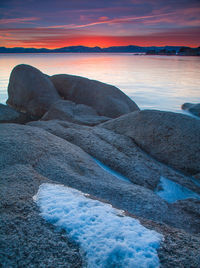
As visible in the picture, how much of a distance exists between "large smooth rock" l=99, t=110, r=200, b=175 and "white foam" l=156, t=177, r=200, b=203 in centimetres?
49

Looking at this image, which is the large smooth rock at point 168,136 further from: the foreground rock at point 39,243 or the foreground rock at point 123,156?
the foreground rock at point 39,243

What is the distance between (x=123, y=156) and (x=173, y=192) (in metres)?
0.87

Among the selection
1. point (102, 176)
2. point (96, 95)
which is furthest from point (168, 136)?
point (96, 95)

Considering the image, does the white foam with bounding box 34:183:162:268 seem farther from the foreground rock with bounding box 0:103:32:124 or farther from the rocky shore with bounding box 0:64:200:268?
the foreground rock with bounding box 0:103:32:124

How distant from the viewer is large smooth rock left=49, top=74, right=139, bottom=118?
22.3 feet

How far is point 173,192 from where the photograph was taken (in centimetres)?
288

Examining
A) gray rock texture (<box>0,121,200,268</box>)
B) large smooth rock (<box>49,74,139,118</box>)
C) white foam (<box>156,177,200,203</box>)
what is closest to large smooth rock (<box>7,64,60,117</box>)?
large smooth rock (<box>49,74,139,118</box>)

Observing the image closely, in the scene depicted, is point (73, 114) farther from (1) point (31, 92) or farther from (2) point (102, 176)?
(2) point (102, 176)

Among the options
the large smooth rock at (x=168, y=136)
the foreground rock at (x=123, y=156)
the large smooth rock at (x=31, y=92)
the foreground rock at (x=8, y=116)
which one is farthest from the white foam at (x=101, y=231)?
the large smooth rock at (x=31, y=92)

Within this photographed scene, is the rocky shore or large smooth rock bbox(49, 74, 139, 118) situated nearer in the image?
the rocky shore

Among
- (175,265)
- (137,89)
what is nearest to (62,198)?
(175,265)

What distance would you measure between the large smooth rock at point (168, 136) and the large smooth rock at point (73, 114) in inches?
52.4

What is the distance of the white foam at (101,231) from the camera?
44.5 inches

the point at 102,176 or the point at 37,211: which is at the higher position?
the point at 37,211
